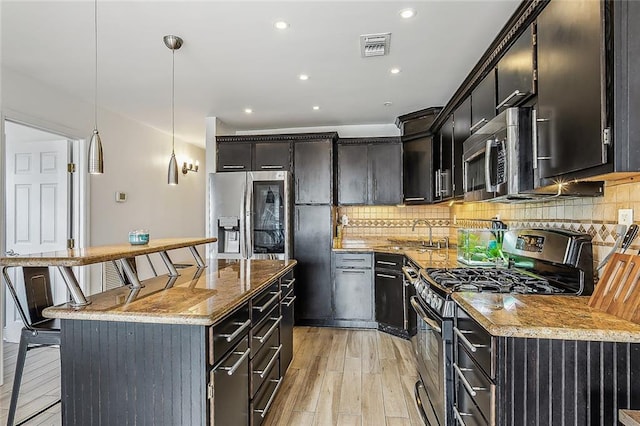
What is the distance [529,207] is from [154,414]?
8.37 ft

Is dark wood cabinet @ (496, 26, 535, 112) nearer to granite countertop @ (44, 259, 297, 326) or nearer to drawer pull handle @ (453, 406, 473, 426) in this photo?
drawer pull handle @ (453, 406, 473, 426)

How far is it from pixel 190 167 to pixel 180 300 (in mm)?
4919

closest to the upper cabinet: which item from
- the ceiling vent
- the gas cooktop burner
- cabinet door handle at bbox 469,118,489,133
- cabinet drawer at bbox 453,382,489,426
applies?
the ceiling vent

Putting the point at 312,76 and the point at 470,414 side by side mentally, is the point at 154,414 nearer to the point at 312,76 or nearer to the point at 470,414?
the point at 470,414

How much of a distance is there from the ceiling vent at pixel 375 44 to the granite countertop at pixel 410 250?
5.35 ft

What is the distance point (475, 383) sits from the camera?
1.49m

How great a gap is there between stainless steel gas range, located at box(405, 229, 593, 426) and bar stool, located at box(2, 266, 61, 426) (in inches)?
78.4

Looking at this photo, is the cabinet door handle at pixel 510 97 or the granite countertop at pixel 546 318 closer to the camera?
the granite countertop at pixel 546 318

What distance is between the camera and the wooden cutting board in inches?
50.9

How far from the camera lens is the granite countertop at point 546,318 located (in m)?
1.18

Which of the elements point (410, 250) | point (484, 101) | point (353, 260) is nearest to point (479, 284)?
point (484, 101)

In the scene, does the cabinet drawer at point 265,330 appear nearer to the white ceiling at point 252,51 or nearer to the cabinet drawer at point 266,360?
the cabinet drawer at point 266,360

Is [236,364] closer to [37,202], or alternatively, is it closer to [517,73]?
[517,73]

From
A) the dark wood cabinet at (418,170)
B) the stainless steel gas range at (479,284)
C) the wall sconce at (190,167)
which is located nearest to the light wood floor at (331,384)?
the stainless steel gas range at (479,284)
